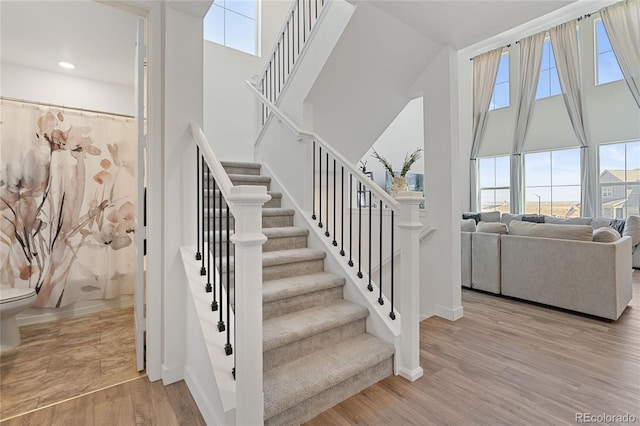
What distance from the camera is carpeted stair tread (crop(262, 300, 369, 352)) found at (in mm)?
1809

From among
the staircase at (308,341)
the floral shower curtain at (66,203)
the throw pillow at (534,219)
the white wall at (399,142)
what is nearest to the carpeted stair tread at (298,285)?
the staircase at (308,341)

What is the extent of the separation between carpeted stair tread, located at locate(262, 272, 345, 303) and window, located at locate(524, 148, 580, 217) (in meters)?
6.76

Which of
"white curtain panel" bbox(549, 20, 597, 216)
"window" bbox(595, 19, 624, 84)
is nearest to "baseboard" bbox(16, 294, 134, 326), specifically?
"white curtain panel" bbox(549, 20, 597, 216)

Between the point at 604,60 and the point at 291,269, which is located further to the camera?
the point at 604,60

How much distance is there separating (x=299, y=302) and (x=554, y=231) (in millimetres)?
2771

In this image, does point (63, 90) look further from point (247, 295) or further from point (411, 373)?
point (411, 373)

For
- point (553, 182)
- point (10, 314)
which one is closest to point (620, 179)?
point (553, 182)

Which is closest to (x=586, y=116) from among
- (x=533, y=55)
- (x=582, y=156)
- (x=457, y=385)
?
(x=582, y=156)

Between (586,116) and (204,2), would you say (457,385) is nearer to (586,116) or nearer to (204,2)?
(204,2)

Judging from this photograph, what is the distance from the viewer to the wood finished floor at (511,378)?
1656 millimetres

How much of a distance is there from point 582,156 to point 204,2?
7.49 m

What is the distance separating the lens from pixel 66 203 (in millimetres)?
3074

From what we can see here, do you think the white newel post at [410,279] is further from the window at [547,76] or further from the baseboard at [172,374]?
the window at [547,76]

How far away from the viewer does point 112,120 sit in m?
3.32
